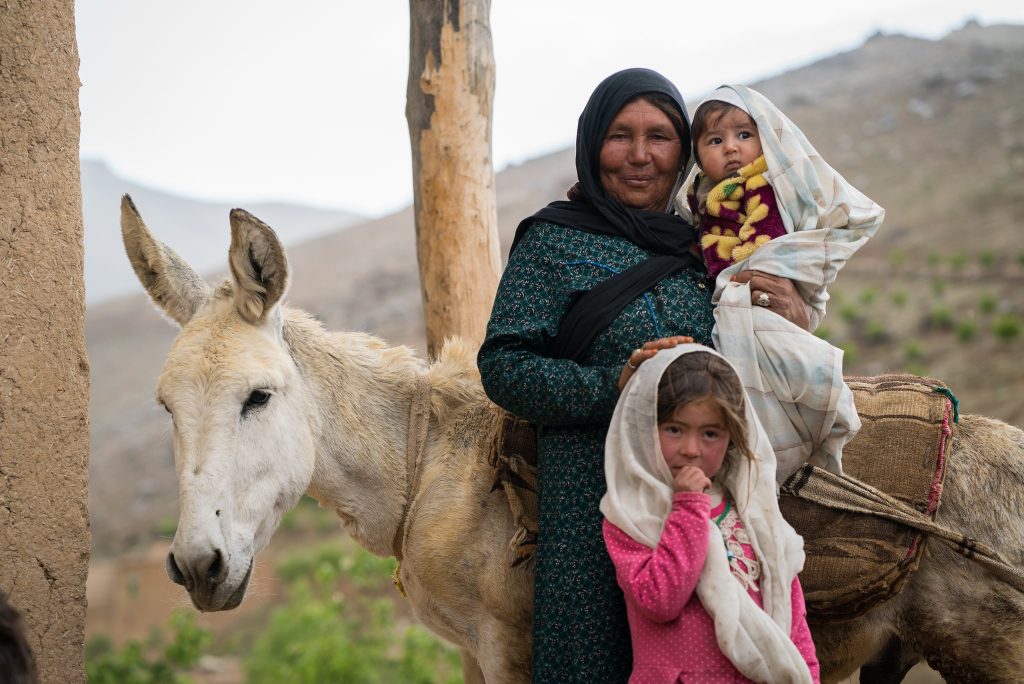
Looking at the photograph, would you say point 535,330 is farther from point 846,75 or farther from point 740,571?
point 846,75

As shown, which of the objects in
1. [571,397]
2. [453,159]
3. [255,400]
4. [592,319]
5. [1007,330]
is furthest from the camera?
[1007,330]

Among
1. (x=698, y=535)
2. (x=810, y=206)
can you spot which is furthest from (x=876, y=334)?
(x=698, y=535)

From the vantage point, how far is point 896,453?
2.47 meters

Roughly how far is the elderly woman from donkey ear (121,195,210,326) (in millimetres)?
1003

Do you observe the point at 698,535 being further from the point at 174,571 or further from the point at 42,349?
the point at 42,349

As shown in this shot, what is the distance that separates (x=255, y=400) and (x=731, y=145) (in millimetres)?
1588

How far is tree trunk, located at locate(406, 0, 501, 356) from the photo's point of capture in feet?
11.7

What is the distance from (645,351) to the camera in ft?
6.82

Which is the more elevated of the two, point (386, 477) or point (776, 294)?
point (776, 294)

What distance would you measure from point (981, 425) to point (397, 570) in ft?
6.41

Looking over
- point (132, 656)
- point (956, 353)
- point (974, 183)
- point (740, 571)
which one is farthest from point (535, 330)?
point (974, 183)

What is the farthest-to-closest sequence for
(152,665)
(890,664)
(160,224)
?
(160,224) < (152,665) < (890,664)

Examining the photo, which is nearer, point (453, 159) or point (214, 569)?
point (214, 569)

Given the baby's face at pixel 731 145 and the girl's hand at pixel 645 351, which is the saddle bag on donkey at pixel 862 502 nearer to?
the girl's hand at pixel 645 351
